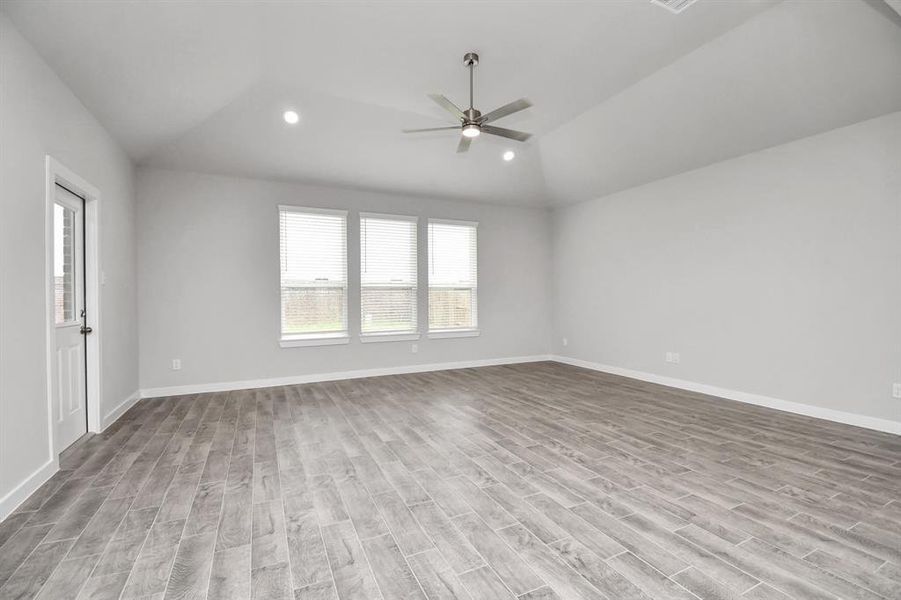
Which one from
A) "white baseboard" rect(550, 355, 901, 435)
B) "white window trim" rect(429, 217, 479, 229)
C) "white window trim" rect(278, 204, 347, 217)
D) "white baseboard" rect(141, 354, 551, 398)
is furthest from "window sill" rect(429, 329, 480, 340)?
"white window trim" rect(278, 204, 347, 217)

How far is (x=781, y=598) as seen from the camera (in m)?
1.63

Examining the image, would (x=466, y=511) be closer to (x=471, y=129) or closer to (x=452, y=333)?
(x=471, y=129)

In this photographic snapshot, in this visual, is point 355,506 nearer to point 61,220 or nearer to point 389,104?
point 61,220

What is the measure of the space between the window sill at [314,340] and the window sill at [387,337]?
0.89 feet

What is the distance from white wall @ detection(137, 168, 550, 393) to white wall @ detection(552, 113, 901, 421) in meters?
3.08

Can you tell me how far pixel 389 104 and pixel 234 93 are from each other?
1.59 meters

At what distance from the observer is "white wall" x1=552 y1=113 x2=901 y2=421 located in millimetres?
3738

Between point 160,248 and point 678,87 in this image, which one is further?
point 160,248

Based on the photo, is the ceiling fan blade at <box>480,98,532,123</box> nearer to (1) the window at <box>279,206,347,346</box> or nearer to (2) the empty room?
(2) the empty room

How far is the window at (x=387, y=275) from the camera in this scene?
20.5 feet

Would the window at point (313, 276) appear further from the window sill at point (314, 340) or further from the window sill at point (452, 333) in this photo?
the window sill at point (452, 333)

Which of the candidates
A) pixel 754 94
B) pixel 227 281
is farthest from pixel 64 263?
pixel 754 94

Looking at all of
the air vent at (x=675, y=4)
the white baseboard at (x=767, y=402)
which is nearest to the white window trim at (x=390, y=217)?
the white baseboard at (x=767, y=402)

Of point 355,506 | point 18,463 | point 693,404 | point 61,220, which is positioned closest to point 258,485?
point 355,506
